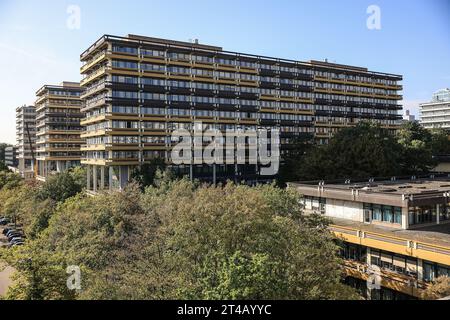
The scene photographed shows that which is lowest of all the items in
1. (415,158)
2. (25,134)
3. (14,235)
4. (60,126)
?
(14,235)

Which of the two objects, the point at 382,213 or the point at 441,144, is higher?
the point at 441,144

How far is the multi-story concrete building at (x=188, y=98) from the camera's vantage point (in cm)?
6438

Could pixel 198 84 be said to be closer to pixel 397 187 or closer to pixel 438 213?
pixel 397 187

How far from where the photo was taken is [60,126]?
104 meters

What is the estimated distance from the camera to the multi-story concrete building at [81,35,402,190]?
211ft

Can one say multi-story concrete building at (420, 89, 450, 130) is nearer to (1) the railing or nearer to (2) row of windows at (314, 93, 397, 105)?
(2) row of windows at (314, 93, 397, 105)

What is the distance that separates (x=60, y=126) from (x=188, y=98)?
49646 mm

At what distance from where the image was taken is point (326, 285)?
60.8ft

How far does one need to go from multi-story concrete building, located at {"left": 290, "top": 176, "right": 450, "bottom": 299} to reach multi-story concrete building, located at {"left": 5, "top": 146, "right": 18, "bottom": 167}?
187731 millimetres

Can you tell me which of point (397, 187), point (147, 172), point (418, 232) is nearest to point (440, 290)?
point (418, 232)

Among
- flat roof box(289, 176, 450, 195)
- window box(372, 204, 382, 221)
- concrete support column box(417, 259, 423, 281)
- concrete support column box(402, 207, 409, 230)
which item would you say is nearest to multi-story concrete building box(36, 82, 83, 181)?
flat roof box(289, 176, 450, 195)

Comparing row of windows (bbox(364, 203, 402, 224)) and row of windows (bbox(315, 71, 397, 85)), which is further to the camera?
row of windows (bbox(315, 71, 397, 85))
